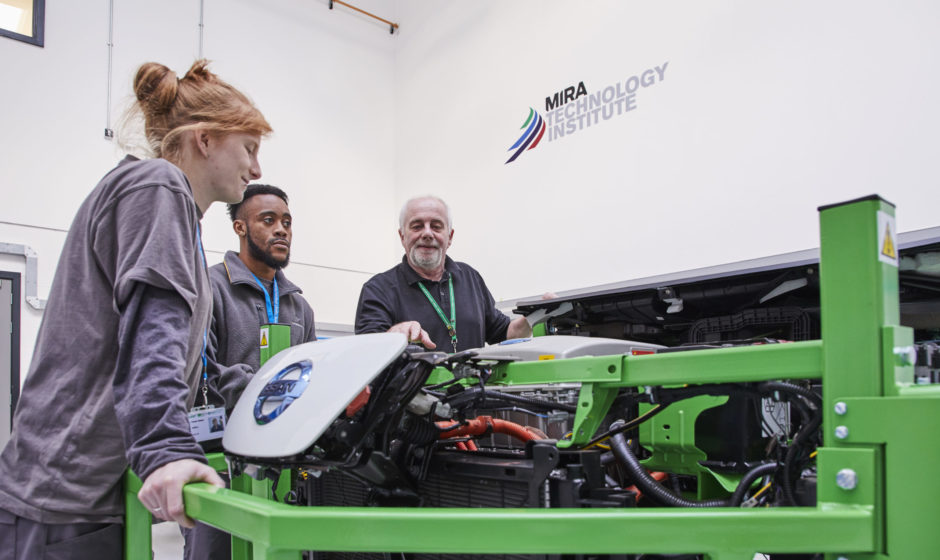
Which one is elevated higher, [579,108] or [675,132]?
[579,108]

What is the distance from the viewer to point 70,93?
16.3 feet

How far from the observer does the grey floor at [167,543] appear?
149 inches

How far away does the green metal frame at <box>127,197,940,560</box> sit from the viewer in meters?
0.77

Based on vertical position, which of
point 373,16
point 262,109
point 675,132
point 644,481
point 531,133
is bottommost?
point 644,481

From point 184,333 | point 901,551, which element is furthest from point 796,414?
point 184,333

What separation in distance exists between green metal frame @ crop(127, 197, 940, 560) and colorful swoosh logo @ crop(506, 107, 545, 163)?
4.58m

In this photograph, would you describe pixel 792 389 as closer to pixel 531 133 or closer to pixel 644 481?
pixel 644 481

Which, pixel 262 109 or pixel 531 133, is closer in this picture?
pixel 531 133

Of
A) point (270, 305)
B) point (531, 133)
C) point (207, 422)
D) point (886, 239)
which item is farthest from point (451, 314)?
point (531, 133)

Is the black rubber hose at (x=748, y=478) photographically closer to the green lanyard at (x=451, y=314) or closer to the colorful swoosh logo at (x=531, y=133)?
the green lanyard at (x=451, y=314)

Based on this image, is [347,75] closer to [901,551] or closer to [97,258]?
[97,258]

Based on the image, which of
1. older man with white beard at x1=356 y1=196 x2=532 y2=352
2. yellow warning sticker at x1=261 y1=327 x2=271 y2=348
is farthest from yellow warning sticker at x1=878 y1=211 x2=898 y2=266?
older man with white beard at x1=356 y1=196 x2=532 y2=352

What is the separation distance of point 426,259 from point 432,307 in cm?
22

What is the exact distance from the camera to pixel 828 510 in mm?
807
